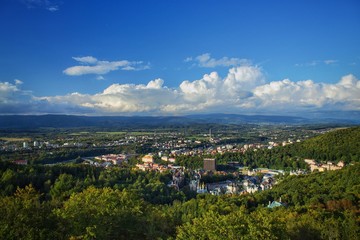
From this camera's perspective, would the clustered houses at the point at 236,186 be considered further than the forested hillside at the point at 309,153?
No

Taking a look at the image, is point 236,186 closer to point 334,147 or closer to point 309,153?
point 309,153

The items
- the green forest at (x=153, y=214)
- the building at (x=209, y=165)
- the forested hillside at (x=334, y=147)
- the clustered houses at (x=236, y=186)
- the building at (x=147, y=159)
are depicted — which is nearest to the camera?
the green forest at (x=153, y=214)

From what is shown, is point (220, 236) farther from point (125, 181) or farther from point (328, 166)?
point (328, 166)

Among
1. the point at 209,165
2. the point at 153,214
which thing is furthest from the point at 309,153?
the point at 153,214

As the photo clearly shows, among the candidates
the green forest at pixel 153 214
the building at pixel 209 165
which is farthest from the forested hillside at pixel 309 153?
the green forest at pixel 153 214

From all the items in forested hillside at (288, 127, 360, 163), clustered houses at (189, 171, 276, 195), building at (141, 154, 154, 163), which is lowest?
clustered houses at (189, 171, 276, 195)

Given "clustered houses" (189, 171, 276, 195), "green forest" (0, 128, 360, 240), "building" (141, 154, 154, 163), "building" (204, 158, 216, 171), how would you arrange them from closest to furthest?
1. "green forest" (0, 128, 360, 240)
2. "clustered houses" (189, 171, 276, 195)
3. "building" (204, 158, 216, 171)
4. "building" (141, 154, 154, 163)

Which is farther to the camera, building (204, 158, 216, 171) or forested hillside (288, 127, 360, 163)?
building (204, 158, 216, 171)

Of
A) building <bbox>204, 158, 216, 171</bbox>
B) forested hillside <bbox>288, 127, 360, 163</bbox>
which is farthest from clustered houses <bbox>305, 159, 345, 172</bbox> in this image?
building <bbox>204, 158, 216, 171</bbox>

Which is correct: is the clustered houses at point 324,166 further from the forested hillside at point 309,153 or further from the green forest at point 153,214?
the green forest at point 153,214

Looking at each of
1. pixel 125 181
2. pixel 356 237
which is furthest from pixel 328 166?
pixel 356 237

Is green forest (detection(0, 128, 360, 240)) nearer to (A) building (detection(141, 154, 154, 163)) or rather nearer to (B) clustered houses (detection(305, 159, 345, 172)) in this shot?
(B) clustered houses (detection(305, 159, 345, 172))
